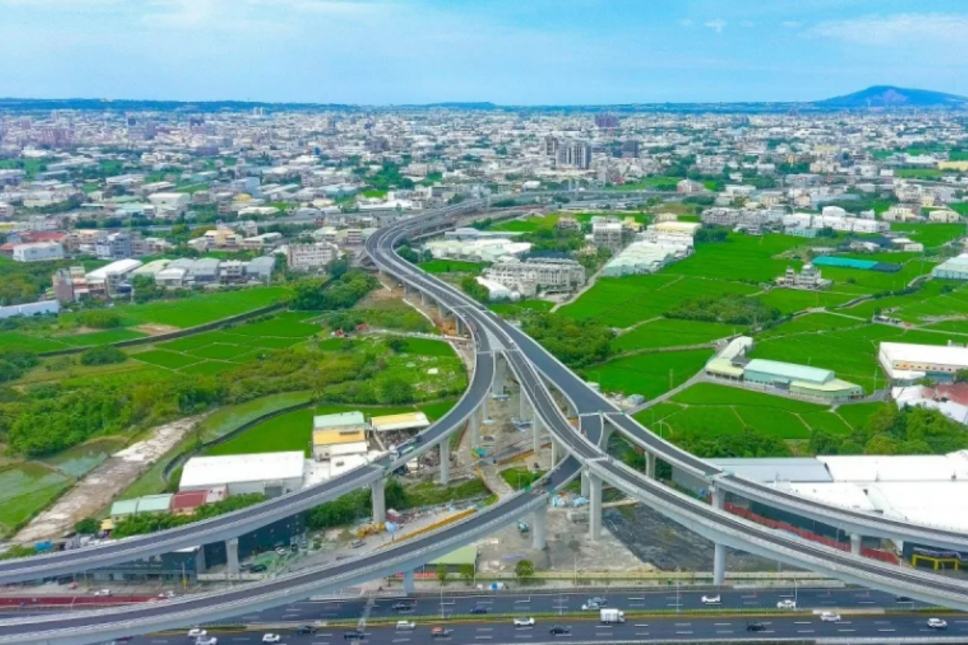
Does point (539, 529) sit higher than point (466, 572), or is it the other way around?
point (539, 529)

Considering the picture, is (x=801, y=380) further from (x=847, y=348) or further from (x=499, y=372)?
(x=499, y=372)

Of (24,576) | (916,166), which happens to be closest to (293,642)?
(24,576)

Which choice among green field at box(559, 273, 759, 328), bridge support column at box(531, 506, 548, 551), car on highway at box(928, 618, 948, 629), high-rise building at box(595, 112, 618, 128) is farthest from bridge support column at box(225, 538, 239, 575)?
high-rise building at box(595, 112, 618, 128)

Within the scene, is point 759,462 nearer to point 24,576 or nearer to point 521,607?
point 521,607

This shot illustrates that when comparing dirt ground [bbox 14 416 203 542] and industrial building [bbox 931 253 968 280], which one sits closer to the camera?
dirt ground [bbox 14 416 203 542]

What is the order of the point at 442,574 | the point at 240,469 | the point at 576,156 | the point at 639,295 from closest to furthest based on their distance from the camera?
the point at 442,574
the point at 240,469
the point at 639,295
the point at 576,156

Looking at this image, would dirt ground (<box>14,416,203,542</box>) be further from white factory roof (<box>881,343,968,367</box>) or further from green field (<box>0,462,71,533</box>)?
white factory roof (<box>881,343,968,367</box>)

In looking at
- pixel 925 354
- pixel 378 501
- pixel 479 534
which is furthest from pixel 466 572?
pixel 925 354
